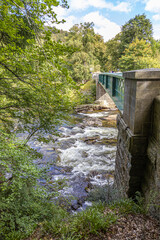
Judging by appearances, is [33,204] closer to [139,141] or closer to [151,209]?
[151,209]

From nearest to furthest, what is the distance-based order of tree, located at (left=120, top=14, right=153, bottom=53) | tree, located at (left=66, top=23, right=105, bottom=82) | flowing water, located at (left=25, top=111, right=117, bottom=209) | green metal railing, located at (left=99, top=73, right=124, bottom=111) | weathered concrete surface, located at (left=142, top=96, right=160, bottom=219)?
weathered concrete surface, located at (left=142, top=96, right=160, bottom=219)
green metal railing, located at (left=99, top=73, right=124, bottom=111)
flowing water, located at (left=25, top=111, right=117, bottom=209)
tree, located at (left=66, top=23, right=105, bottom=82)
tree, located at (left=120, top=14, right=153, bottom=53)

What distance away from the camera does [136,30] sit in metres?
34.2

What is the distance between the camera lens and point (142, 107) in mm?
2938

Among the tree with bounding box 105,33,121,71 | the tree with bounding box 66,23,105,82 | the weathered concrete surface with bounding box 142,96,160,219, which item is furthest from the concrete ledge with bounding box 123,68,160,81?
the tree with bounding box 105,33,121,71

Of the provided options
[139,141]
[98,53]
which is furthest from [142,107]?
[98,53]

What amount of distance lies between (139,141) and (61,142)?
8.72 meters

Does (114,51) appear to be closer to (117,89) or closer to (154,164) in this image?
(117,89)

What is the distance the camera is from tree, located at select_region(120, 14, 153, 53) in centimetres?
3450

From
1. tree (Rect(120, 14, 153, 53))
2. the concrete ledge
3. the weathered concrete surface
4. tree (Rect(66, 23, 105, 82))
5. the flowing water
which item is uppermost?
tree (Rect(120, 14, 153, 53))

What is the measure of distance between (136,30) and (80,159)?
36815 millimetres

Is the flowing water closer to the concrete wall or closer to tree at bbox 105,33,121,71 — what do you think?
the concrete wall

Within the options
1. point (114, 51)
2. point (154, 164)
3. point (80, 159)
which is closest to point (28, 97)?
point (154, 164)

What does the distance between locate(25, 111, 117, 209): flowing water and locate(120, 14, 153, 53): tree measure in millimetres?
30189

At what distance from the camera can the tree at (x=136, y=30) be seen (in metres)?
34.5
